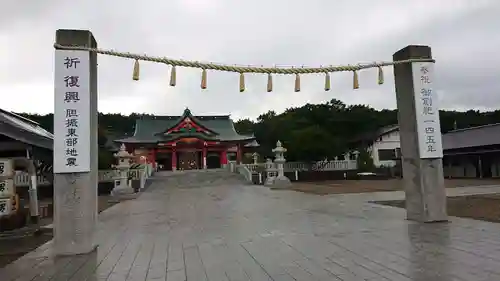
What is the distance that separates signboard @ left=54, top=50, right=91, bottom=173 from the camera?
691 centimetres

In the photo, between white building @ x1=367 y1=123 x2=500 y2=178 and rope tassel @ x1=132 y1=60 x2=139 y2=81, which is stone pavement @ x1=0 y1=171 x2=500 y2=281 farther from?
white building @ x1=367 y1=123 x2=500 y2=178

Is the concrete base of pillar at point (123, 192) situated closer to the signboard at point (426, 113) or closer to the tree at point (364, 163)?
the signboard at point (426, 113)

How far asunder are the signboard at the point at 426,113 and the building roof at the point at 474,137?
26030mm

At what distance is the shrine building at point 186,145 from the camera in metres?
42.8

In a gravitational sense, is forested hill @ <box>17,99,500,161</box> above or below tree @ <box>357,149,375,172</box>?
above

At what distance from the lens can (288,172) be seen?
111ft

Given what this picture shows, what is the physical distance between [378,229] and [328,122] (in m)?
44.9

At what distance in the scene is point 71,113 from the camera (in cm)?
700

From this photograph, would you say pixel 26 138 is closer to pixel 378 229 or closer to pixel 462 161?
pixel 378 229

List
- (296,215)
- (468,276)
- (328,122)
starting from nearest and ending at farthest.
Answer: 1. (468,276)
2. (296,215)
3. (328,122)

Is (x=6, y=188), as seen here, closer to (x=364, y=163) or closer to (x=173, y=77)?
(x=173, y=77)

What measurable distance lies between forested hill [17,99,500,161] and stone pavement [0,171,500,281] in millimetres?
24578

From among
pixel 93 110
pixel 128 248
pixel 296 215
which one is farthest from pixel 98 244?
pixel 296 215

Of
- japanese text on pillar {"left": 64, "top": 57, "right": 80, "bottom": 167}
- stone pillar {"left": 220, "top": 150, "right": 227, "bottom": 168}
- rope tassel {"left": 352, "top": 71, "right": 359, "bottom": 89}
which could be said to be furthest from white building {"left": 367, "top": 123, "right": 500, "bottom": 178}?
japanese text on pillar {"left": 64, "top": 57, "right": 80, "bottom": 167}
